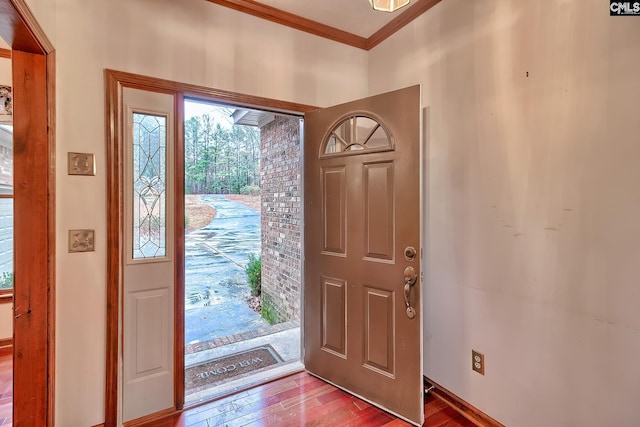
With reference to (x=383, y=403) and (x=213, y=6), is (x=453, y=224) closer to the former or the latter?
(x=383, y=403)

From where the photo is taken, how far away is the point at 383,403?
1.86 meters

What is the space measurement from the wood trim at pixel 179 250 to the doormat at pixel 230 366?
0.58m

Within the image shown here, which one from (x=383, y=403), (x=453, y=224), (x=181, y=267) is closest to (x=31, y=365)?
(x=181, y=267)

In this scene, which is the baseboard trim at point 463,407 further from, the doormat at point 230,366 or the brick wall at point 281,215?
the brick wall at point 281,215

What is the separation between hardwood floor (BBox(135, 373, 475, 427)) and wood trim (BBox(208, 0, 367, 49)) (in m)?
2.66

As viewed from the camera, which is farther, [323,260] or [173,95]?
[323,260]

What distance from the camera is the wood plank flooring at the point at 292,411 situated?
175cm

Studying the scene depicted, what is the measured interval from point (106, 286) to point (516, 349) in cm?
230

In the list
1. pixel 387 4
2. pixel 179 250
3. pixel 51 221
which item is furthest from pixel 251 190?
pixel 387 4

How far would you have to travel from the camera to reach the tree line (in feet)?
16.1

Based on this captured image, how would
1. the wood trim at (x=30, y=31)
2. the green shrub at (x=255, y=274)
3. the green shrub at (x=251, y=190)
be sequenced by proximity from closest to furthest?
the wood trim at (x=30, y=31) → the green shrub at (x=255, y=274) → the green shrub at (x=251, y=190)

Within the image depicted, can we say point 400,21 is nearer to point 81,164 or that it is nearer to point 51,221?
point 81,164

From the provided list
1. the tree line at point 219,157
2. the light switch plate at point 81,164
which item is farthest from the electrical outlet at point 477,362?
the tree line at point 219,157

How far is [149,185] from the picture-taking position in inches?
70.7
